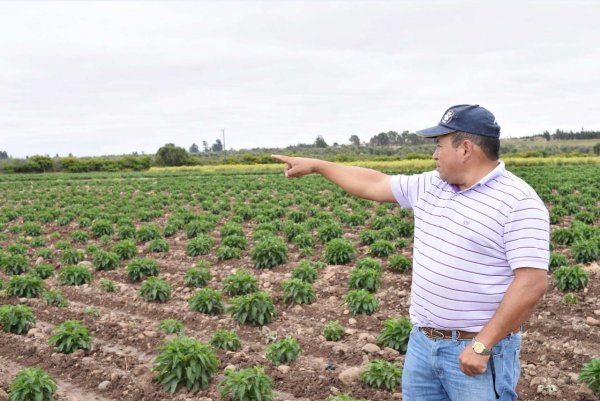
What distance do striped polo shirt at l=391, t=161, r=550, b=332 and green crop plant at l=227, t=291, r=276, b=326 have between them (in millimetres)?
5337

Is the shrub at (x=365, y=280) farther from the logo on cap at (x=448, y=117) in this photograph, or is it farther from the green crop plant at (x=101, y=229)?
the green crop plant at (x=101, y=229)

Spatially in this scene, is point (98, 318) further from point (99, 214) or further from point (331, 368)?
point (99, 214)

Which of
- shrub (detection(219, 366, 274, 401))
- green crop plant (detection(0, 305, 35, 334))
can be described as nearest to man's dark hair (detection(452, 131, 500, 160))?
shrub (detection(219, 366, 274, 401))

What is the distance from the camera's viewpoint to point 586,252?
11859 millimetres

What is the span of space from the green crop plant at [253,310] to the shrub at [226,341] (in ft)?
3.03

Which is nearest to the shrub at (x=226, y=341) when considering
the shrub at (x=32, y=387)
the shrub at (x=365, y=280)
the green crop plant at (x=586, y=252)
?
the shrub at (x=32, y=387)

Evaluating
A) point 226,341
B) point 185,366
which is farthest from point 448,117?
point 226,341

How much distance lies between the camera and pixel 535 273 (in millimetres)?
3047

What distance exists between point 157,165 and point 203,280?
8009 cm

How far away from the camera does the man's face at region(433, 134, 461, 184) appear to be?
3.38 m

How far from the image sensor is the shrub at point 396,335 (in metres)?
7.43

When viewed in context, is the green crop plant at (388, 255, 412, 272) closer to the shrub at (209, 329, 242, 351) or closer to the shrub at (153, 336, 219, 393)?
the shrub at (209, 329, 242, 351)

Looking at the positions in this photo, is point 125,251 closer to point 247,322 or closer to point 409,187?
point 247,322

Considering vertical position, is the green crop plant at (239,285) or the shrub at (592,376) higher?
the green crop plant at (239,285)
